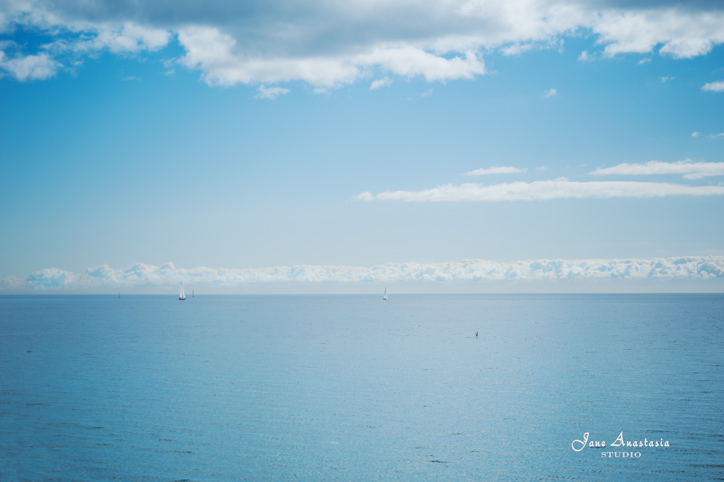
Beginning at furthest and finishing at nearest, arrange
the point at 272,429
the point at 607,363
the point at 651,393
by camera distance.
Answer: the point at 607,363 → the point at 651,393 → the point at 272,429

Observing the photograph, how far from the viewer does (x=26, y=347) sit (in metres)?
82.6

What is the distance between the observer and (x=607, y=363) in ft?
220

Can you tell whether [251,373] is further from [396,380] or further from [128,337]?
[128,337]

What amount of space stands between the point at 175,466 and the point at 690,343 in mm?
91300

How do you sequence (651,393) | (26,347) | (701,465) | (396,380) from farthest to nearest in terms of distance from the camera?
1. (26,347)
2. (396,380)
3. (651,393)
4. (701,465)

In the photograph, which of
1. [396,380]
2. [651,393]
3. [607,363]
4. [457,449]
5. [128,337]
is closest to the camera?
[457,449]

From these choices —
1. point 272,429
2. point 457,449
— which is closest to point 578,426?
point 457,449

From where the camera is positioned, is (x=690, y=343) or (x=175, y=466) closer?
(x=175, y=466)

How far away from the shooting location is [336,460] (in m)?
32.2

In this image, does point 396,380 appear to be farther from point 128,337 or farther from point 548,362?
point 128,337

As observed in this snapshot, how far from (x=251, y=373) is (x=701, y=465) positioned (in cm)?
4598

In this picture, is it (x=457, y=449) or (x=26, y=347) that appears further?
(x=26, y=347)

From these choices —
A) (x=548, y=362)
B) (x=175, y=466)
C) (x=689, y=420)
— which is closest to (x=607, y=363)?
(x=548, y=362)

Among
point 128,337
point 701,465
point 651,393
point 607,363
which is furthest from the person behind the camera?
point 128,337
